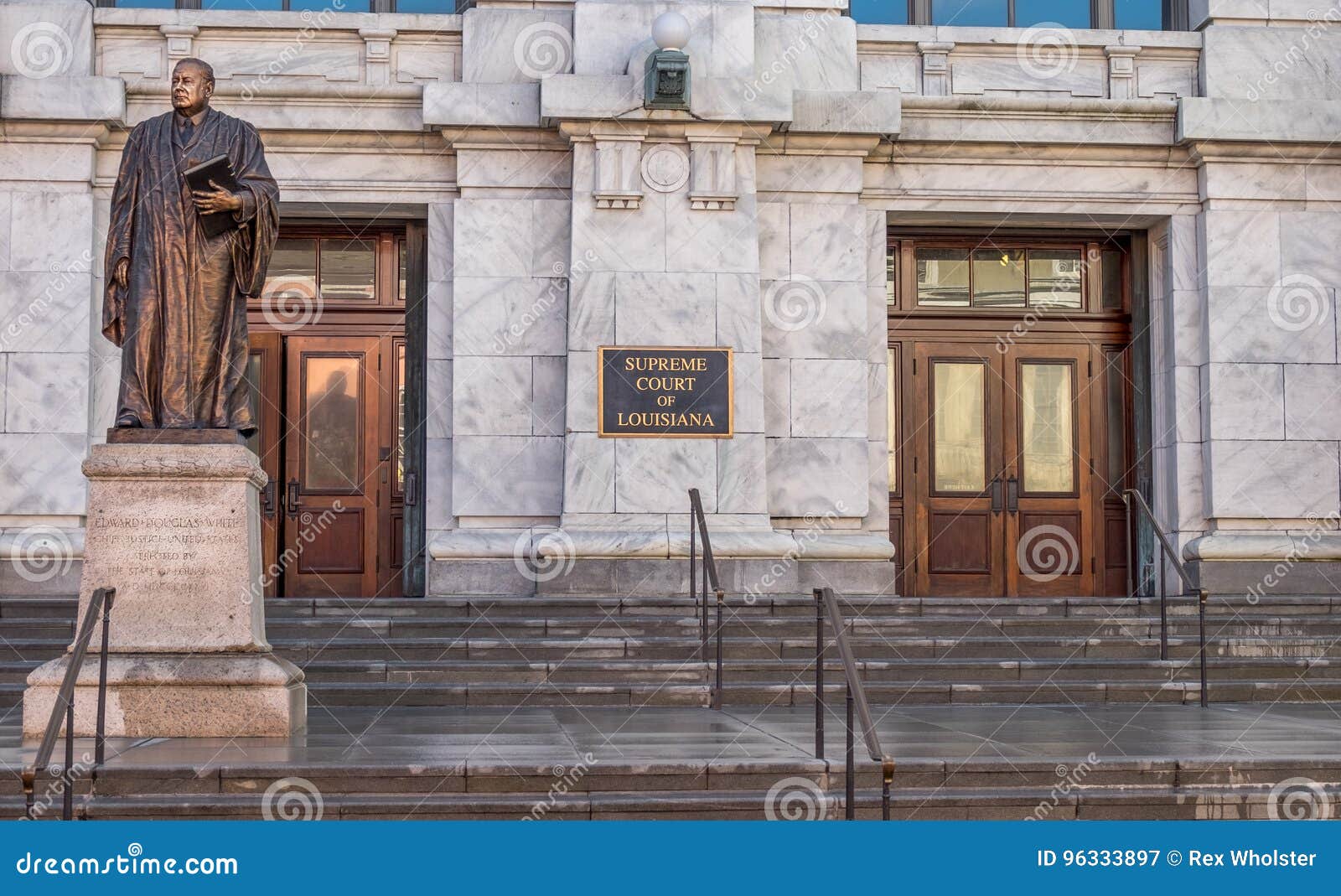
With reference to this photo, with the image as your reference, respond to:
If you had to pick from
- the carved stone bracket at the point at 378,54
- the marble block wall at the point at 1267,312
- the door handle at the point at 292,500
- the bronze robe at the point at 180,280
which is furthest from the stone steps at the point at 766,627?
the carved stone bracket at the point at 378,54

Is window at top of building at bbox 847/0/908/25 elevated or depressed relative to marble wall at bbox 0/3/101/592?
elevated

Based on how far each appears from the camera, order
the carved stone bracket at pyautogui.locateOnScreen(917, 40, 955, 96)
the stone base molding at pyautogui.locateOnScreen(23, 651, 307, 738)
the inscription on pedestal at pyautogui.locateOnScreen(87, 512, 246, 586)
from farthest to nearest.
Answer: the carved stone bracket at pyautogui.locateOnScreen(917, 40, 955, 96), the inscription on pedestal at pyautogui.locateOnScreen(87, 512, 246, 586), the stone base molding at pyautogui.locateOnScreen(23, 651, 307, 738)

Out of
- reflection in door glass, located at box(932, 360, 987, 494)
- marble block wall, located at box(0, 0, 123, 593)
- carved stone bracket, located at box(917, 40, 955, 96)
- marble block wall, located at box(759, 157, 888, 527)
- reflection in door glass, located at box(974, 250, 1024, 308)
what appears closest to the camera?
marble block wall, located at box(0, 0, 123, 593)

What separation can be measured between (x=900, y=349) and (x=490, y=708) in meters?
7.39

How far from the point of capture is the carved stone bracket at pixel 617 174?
15539mm

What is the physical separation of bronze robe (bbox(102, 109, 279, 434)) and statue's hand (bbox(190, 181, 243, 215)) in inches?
4.6

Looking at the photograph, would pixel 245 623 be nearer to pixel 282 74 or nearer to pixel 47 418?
pixel 47 418

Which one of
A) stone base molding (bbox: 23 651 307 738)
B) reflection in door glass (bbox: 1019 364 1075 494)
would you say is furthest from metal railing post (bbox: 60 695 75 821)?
reflection in door glass (bbox: 1019 364 1075 494)

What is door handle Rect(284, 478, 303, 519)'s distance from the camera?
1667 cm

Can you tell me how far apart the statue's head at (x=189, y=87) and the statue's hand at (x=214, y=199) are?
0.66m

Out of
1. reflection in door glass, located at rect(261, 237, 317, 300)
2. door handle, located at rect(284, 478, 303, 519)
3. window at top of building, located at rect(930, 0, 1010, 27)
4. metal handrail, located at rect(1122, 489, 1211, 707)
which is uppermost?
window at top of building, located at rect(930, 0, 1010, 27)

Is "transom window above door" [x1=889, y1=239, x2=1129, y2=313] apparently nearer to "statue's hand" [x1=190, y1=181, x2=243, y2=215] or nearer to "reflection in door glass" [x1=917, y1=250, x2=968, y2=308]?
"reflection in door glass" [x1=917, y1=250, x2=968, y2=308]

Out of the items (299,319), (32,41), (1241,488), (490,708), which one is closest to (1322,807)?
(490,708)

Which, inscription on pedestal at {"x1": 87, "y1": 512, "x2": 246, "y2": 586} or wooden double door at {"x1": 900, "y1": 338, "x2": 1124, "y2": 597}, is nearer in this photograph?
inscription on pedestal at {"x1": 87, "y1": 512, "x2": 246, "y2": 586}
